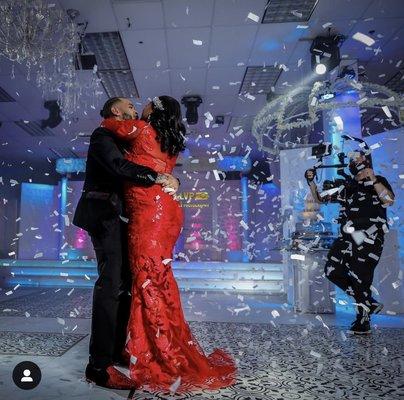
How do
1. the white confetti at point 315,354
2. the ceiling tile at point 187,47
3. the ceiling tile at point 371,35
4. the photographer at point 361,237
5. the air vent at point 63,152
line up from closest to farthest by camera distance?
the white confetti at point 315,354 < the photographer at point 361,237 < the ceiling tile at point 371,35 < the ceiling tile at point 187,47 < the air vent at point 63,152

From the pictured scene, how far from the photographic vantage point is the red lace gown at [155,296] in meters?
1.56

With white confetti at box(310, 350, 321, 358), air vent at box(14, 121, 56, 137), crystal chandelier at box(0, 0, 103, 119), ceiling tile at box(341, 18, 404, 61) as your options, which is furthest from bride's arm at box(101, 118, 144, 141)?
air vent at box(14, 121, 56, 137)

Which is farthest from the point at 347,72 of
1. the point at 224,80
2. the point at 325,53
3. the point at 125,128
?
the point at 125,128

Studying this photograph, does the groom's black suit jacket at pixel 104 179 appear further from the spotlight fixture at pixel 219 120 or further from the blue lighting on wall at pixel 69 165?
the blue lighting on wall at pixel 69 165

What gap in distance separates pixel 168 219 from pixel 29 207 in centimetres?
1081

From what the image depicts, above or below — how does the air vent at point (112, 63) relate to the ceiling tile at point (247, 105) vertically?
above

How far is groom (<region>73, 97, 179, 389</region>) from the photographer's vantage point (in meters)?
1.58

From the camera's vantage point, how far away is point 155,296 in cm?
164

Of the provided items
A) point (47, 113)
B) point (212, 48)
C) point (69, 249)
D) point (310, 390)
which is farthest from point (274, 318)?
point (69, 249)

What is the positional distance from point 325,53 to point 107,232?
421 centimetres

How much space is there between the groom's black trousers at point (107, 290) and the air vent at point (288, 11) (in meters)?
3.48

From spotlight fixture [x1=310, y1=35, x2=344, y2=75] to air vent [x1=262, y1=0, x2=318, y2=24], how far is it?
46cm

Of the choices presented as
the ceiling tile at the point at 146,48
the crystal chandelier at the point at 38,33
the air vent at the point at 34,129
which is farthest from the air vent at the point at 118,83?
the air vent at the point at 34,129

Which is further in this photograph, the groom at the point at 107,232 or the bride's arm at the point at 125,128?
the bride's arm at the point at 125,128
